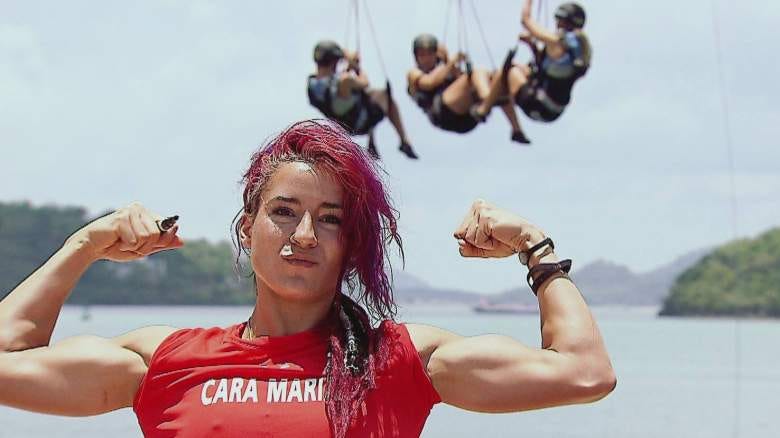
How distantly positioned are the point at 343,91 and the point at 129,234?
631 centimetres

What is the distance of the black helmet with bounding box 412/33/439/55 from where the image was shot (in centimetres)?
838

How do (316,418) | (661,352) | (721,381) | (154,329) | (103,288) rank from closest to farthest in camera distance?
(316,418)
(154,329)
(721,381)
(661,352)
(103,288)

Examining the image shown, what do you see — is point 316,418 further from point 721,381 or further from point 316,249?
point 721,381

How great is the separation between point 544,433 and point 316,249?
7.14m

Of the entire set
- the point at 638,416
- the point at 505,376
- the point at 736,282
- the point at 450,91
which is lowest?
the point at 736,282

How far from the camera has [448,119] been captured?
8.23 meters

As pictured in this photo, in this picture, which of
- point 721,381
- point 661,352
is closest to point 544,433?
point 721,381

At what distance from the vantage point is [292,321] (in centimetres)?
169

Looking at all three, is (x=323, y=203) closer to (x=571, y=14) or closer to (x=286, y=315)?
(x=286, y=315)

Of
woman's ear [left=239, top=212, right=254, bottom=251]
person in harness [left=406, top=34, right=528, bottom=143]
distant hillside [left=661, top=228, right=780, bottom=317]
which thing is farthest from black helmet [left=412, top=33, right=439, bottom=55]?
distant hillside [left=661, top=228, right=780, bottom=317]

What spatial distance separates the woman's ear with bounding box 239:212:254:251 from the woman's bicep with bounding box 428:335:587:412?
0.28 metres

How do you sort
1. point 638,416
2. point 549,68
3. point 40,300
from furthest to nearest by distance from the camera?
point 638,416
point 549,68
point 40,300

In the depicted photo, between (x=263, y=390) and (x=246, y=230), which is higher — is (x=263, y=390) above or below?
below

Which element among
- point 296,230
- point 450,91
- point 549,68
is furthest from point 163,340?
point 450,91
